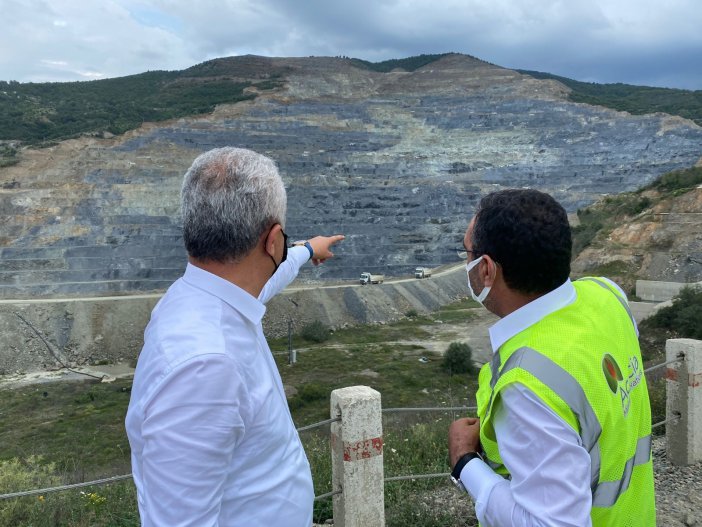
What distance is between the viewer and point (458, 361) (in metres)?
21.8

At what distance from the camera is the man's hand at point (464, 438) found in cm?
211

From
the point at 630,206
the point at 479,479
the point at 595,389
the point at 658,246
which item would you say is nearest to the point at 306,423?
the point at 479,479

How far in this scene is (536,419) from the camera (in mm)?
1692

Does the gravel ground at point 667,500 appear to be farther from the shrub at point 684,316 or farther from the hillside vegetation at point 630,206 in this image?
the hillside vegetation at point 630,206

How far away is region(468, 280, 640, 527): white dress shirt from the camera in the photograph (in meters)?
1.65

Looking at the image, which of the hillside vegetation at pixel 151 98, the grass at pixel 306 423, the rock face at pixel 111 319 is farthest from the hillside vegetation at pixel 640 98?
the grass at pixel 306 423

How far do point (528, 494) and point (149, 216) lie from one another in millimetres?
41864

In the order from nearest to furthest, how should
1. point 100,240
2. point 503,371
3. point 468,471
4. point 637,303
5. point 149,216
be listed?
point 503,371 < point 468,471 < point 637,303 < point 100,240 < point 149,216

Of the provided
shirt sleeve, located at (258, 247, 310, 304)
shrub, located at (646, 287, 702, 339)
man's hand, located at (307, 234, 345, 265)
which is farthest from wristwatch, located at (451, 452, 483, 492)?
shrub, located at (646, 287, 702, 339)

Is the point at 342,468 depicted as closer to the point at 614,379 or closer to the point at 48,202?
the point at 614,379

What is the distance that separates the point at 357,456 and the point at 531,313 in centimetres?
227

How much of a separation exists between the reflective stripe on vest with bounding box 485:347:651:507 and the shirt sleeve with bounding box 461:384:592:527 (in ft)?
0.23

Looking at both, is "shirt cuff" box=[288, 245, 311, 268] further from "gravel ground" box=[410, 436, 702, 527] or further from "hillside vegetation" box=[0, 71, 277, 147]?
"hillside vegetation" box=[0, 71, 277, 147]

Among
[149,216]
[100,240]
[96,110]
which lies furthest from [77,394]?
[96,110]
